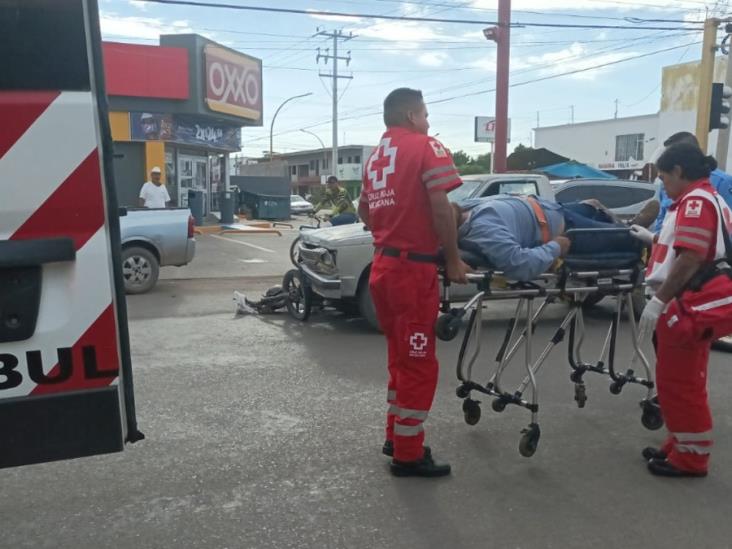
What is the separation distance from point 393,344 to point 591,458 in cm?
142

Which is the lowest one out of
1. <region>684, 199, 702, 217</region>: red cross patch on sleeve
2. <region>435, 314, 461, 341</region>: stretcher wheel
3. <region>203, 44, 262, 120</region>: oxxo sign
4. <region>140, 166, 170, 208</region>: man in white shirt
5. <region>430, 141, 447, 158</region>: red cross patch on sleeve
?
<region>435, 314, 461, 341</region>: stretcher wheel

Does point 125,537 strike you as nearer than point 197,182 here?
Yes

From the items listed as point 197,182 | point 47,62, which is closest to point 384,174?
point 47,62

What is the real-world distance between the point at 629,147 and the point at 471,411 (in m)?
50.4

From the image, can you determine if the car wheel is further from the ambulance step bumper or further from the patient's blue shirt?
the ambulance step bumper

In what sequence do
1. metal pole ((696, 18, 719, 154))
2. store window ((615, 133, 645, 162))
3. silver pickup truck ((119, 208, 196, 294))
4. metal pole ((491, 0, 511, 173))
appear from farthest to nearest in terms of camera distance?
1. store window ((615, 133, 645, 162))
2. metal pole ((491, 0, 511, 173))
3. silver pickup truck ((119, 208, 196, 294))
4. metal pole ((696, 18, 719, 154))

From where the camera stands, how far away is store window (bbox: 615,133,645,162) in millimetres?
49188

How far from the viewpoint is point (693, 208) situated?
12.1ft

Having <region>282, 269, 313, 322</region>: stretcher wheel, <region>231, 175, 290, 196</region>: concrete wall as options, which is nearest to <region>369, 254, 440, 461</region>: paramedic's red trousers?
<region>282, 269, 313, 322</region>: stretcher wheel

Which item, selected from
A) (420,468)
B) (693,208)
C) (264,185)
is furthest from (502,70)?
(264,185)

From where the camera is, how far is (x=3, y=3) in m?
1.84

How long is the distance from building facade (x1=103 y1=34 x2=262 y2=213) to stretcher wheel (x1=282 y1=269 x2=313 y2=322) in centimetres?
1326

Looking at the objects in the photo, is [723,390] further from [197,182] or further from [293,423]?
[197,182]

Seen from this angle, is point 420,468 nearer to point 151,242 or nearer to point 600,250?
point 600,250
